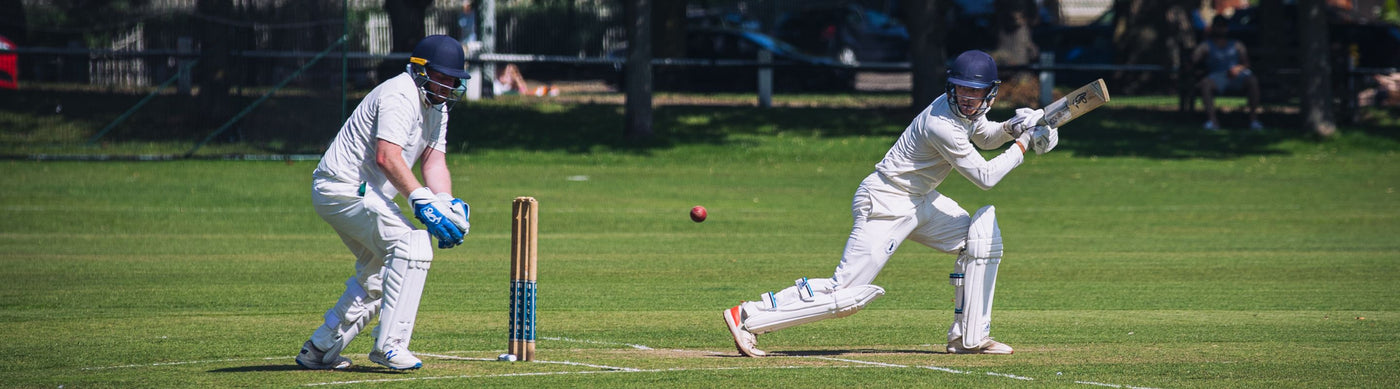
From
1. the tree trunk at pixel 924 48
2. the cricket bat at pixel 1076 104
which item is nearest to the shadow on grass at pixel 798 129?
the tree trunk at pixel 924 48

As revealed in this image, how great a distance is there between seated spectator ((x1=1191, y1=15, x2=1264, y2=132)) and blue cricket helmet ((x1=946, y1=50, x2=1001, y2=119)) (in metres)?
17.0

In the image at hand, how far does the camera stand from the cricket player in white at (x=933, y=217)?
23.6 feet

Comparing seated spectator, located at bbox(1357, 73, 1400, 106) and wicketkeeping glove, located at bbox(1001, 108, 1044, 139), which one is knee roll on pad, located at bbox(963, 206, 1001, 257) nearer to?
wicketkeeping glove, located at bbox(1001, 108, 1044, 139)

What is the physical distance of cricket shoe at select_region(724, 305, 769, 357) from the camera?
7270 millimetres

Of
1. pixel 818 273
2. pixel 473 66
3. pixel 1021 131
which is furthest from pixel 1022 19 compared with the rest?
pixel 1021 131

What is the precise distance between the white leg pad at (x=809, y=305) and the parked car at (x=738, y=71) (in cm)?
1748

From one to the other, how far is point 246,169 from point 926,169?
→ 557 inches

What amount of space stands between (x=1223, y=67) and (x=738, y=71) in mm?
8818

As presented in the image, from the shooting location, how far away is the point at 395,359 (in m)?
6.55

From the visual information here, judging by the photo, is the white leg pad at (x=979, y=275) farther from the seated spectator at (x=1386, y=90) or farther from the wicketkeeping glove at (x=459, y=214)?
the seated spectator at (x=1386, y=90)

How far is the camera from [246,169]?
63.6ft

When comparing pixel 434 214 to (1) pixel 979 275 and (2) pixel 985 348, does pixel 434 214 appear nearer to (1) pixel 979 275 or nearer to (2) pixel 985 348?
(1) pixel 979 275

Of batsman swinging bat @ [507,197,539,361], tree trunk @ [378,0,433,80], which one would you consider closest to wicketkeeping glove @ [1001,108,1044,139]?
batsman swinging bat @ [507,197,539,361]

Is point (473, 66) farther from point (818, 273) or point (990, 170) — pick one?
point (990, 170)
